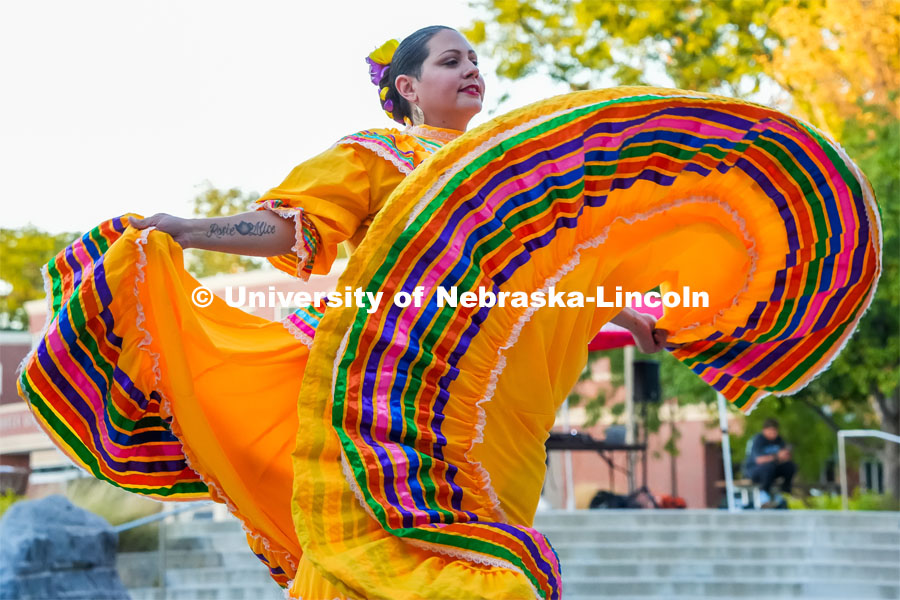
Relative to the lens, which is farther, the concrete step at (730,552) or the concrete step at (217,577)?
the concrete step at (217,577)

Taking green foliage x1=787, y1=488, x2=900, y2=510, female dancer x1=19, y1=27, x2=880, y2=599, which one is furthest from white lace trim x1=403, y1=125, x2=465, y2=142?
green foliage x1=787, y1=488, x2=900, y2=510

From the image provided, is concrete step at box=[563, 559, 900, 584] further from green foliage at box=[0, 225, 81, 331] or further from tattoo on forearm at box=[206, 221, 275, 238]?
green foliage at box=[0, 225, 81, 331]

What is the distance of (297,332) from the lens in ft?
7.45

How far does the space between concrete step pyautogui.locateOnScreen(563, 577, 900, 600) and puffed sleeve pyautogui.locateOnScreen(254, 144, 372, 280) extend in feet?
16.2

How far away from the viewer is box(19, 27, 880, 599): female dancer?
1.85m

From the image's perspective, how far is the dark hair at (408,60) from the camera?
8.13 ft

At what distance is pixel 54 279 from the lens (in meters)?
2.11

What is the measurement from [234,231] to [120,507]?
6.04m

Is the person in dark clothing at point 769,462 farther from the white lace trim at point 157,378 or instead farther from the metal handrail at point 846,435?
the white lace trim at point 157,378

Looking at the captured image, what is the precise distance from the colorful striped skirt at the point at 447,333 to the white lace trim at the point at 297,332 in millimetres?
16

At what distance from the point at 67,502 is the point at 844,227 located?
477 cm

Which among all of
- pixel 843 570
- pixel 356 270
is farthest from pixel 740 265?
pixel 843 570

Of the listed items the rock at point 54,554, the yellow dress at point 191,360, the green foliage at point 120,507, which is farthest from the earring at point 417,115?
the green foliage at point 120,507

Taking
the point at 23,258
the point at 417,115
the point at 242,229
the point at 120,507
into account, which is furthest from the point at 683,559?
the point at 23,258
